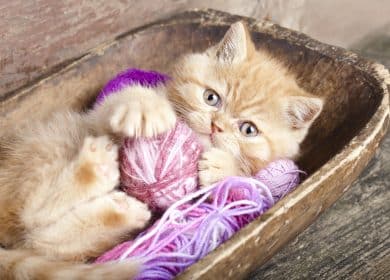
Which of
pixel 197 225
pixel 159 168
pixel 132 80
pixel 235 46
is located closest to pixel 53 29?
pixel 132 80

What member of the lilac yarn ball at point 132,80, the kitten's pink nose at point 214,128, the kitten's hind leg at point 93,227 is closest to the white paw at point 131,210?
the kitten's hind leg at point 93,227

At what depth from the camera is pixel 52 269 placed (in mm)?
867

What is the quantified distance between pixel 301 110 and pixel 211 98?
22cm

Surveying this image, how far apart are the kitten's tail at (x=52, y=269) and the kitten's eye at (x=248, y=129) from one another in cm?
47

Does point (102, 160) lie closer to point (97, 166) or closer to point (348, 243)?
point (97, 166)

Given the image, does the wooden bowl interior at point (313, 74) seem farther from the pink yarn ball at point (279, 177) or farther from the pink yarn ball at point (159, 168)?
the pink yarn ball at point (159, 168)

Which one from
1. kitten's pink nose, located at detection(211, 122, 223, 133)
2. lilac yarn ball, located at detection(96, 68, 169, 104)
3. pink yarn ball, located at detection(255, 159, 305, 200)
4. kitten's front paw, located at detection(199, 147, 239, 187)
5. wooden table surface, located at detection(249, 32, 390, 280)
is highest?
lilac yarn ball, located at detection(96, 68, 169, 104)

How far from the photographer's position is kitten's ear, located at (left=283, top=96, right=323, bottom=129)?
121 cm

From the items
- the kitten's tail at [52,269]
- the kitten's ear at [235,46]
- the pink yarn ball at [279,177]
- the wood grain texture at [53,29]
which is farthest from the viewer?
the wood grain texture at [53,29]

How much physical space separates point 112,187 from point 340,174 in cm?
48

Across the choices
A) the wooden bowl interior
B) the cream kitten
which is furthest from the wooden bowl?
the cream kitten

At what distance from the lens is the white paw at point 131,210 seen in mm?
1060

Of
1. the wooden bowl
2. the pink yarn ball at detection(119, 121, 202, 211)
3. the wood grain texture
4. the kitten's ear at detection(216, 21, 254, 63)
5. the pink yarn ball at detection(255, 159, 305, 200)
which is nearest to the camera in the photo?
the wooden bowl

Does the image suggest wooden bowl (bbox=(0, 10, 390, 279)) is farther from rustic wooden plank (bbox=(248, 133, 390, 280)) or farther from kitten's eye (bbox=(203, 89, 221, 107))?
kitten's eye (bbox=(203, 89, 221, 107))
